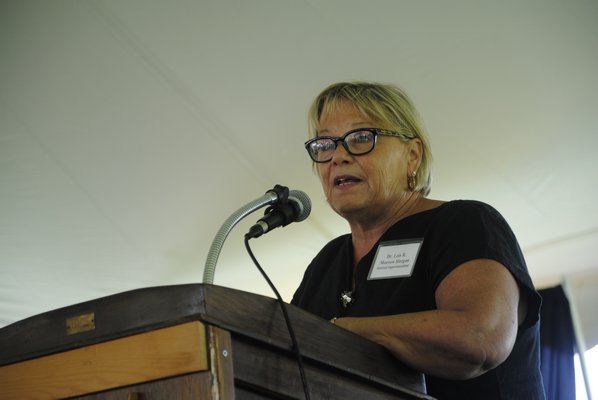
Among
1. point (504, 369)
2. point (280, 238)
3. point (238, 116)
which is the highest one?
point (238, 116)

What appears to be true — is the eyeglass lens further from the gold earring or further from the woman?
the gold earring

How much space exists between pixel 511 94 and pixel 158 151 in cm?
170

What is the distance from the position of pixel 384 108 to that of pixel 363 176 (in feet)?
0.66

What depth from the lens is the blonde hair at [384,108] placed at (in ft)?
5.93

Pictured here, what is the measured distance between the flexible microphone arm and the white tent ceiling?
1627mm

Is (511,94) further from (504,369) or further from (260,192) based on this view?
(504,369)

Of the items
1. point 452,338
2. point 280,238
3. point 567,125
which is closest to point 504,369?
point 452,338

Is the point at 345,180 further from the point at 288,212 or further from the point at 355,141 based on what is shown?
the point at 288,212

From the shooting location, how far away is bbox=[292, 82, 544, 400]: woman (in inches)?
47.8

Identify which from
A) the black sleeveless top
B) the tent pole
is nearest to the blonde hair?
the black sleeveless top

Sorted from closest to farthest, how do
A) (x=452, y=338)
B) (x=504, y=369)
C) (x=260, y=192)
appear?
(x=452, y=338), (x=504, y=369), (x=260, y=192)

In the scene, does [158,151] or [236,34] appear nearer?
[236,34]

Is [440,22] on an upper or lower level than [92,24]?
lower

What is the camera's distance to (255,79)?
10.6 ft
